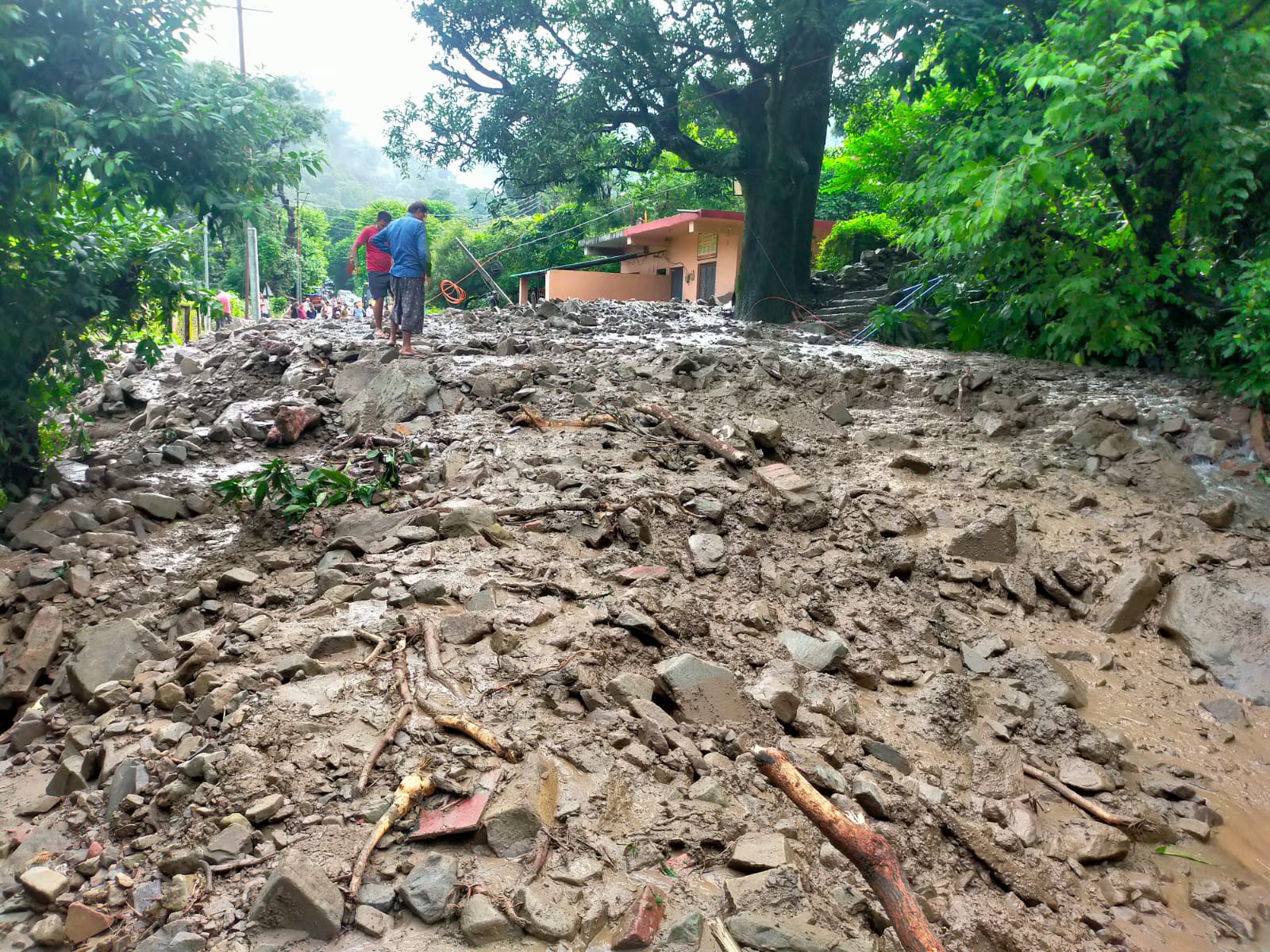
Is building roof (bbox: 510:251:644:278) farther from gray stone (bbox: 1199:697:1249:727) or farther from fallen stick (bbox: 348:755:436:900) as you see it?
fallen stick (bbox: 348:755:436:900)

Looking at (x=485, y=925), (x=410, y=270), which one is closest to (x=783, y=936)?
(x=485, y=925)

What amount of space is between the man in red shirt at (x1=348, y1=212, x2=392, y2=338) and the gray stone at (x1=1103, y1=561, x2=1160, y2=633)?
325 inches

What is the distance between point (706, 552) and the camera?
186 inches

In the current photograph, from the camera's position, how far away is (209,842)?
98.8 inches

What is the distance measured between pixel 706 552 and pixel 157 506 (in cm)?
431

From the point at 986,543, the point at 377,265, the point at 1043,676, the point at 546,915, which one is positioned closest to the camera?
the point at 546,915

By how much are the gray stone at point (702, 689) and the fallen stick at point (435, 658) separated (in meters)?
0.82

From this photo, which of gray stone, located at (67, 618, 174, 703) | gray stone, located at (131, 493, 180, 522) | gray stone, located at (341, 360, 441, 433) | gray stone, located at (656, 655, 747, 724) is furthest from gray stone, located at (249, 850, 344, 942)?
gray stone, located at (341, 360, 441, 433)

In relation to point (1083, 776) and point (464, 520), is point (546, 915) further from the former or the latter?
point (464, 520)

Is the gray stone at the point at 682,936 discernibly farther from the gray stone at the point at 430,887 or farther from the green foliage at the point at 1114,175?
the green foliage at the point at 1114,175

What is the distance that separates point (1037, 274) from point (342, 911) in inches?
285

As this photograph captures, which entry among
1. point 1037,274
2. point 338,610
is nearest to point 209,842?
point 338,610

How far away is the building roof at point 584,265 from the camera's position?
82.8 ft

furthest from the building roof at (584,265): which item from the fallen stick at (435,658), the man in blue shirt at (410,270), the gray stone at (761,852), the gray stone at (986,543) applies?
the gray stone at (761,852)
